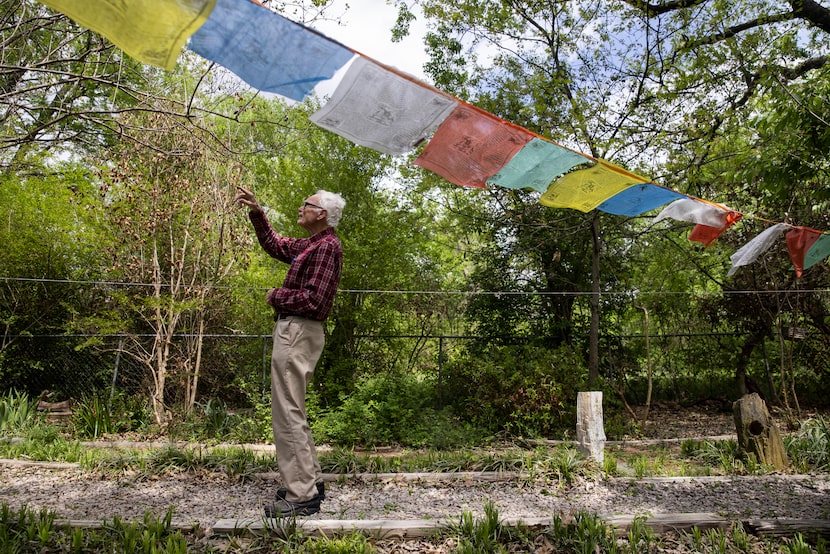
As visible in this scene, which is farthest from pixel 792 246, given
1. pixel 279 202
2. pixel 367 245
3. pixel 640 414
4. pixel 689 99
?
pixel 279 202

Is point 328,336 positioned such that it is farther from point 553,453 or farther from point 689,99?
point 689,99

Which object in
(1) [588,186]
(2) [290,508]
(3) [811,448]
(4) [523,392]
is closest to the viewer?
(2) [290,508]

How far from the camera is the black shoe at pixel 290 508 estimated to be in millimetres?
3080

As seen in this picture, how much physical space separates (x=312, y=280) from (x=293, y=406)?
723 millimetres

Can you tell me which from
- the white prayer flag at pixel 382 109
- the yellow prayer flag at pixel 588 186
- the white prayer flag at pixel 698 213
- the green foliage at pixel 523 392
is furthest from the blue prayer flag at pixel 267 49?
the green foliage at pixel 523 392

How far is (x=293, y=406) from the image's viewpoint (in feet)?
10.3

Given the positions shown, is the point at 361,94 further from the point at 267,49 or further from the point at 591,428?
the point at 591,428

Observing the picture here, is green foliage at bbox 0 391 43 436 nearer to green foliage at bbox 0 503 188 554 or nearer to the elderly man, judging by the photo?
green foliage at bbox 0 503 188 554

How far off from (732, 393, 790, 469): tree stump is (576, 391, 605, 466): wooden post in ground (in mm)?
1220

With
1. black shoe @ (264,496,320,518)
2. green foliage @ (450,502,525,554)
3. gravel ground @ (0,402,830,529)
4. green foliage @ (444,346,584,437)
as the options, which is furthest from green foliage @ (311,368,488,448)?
green foliage @ (450,502,525,554)

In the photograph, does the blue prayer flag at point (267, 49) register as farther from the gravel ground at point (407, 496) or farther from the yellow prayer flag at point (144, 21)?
the gravel ground at point (407, 496)

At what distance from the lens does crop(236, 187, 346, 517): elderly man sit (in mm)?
3107

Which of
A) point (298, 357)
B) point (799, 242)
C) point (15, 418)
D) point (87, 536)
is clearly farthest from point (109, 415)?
point (799, 242)

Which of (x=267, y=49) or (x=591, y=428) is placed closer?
(x=267, y=49)
